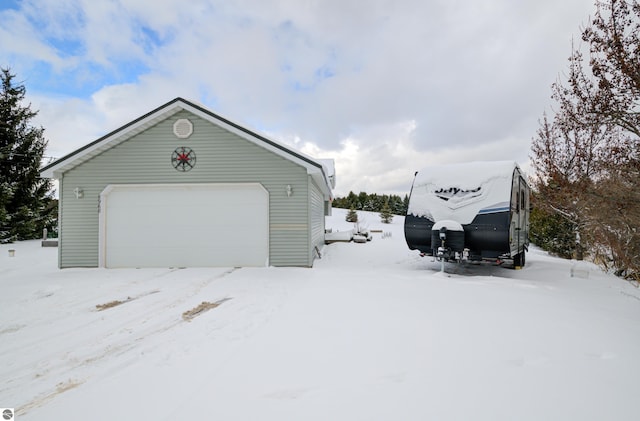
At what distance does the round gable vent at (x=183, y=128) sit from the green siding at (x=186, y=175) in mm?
123

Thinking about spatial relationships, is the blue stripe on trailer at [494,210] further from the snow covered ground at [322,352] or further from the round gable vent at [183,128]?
the round gable vent at [183,128]

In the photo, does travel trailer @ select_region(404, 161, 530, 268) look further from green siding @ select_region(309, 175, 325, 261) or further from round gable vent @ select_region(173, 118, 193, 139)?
round gable vent @ select_region(173, 118, 193, 139)

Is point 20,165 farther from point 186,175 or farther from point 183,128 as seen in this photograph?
point 186,175

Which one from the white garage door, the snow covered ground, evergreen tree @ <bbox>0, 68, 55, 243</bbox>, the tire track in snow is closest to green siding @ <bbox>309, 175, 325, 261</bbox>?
the white garage door

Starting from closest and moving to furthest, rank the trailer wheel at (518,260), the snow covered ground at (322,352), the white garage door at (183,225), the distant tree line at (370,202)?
the snow covered ground at (322,352)
the trailer wheel at (518,260)
the white garage door at (183,225)
the distant tree line at (370,202)

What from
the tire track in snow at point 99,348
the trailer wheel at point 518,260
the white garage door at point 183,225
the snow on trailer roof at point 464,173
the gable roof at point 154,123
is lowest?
the tire track in snow at point 99,348

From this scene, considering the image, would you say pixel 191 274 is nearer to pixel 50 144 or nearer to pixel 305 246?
pixel 305 246

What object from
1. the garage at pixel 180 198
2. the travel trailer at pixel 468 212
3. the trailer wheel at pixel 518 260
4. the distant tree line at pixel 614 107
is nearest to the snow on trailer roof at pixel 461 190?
the travel trailer at pixel 468 212

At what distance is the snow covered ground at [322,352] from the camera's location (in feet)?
8.04

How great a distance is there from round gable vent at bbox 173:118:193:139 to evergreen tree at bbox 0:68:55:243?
42.4 ft

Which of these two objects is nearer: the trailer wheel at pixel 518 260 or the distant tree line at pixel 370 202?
the trailer wheel at pixel 518 260

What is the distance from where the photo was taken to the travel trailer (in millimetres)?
7639

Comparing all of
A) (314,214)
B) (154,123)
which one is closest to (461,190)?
(314,214)

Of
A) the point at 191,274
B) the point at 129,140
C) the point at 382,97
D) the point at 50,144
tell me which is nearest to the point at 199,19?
the point at 129,140
